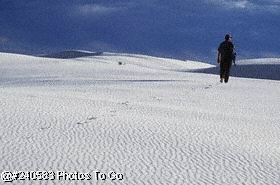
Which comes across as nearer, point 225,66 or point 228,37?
point 228,37

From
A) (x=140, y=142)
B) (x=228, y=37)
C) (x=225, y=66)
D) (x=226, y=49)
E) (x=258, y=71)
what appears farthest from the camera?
(x=258, y=71)

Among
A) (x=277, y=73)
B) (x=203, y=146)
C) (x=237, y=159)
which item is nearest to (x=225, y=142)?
(x=203, y=146)

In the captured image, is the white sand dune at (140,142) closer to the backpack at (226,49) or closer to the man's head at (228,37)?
the man's head at (228,37)

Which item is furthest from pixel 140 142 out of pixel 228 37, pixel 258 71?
pixel 258 71

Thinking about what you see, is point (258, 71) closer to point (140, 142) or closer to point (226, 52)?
point (226, 52)

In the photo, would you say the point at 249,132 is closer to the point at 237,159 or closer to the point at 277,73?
the point at 237,159

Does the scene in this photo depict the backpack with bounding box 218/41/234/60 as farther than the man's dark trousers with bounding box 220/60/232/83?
No

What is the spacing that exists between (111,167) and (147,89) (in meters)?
10.4

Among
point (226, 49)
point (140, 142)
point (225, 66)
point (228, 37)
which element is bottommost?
point (140, 142)

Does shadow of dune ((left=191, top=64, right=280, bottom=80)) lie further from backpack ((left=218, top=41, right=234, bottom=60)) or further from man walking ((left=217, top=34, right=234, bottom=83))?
backpack ((left=218, top=41, right=234, bottom=60))

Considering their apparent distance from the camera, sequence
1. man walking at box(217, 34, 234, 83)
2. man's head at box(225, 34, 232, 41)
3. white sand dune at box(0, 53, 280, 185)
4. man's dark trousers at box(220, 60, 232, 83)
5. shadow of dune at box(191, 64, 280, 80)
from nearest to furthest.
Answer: white sand dune at box(0, 53, 280, 185) → man's head at box(225, 34, 232, 41) → man walking at box(217, 34, 234, 83) → man's dark trousers at box(220, 60, 232, 83) → shadow of dune at box(191, 64, 280, 80)

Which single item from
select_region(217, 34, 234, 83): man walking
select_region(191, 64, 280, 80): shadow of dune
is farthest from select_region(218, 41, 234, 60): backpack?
select_region(191, 64, 280, 80): shadow of dune

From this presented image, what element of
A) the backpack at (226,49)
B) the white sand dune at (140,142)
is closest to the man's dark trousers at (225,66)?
the backpack at (226,49)

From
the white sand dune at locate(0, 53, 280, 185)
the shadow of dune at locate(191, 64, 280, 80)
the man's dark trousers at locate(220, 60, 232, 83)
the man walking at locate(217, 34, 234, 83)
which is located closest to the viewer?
the white sand dune at locate(0, 53, 280, 185)
